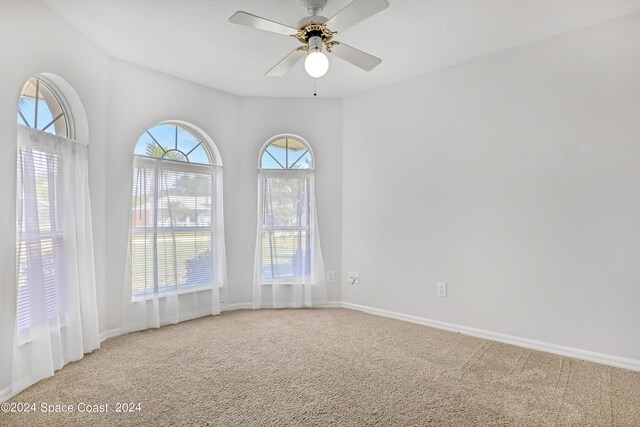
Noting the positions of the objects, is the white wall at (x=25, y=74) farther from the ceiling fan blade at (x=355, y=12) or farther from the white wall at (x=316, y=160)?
the ceiling fan blade at (x=355, y=12)

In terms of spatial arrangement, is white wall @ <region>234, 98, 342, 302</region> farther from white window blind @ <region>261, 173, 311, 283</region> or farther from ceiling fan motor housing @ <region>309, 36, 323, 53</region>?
ceiling fan motor housing @ <region>309, 36, 323, 53</region>

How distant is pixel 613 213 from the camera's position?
251 cm

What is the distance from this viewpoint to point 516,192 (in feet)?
9.61

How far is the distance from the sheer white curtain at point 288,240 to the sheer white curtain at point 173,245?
52 centimetres

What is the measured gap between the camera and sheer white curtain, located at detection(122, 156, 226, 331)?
3.28 m

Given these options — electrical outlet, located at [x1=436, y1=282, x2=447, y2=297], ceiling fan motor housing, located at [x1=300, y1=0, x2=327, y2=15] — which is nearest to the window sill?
electrical outlet, located at [x1=436, y1=282, x2=447, y2=297]

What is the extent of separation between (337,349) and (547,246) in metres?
1.95

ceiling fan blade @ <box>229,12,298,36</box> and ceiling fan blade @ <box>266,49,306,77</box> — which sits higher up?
ceiling fan blade @ <box>229,12,298,36</box>

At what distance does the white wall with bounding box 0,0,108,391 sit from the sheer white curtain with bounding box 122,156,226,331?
43cm

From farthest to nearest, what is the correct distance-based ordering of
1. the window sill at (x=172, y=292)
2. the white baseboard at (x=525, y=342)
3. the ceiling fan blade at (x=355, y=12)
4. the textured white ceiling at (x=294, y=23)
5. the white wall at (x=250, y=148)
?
the white wall at (x=250, y=148), the window sill at (x=172, y=292), the white baseboard at (x=525, y=342), the textured white ceiling at (x=294, y=23), the ceiling fan blade at (x=355, y=12)

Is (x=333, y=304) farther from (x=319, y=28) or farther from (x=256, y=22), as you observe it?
(x=256, y=22)

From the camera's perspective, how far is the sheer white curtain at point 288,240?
4.05 m

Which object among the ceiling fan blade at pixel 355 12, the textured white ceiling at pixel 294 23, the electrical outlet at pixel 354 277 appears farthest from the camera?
the electrical outlet at pixel 354 277

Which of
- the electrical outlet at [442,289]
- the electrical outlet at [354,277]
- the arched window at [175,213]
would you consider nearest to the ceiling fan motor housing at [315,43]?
the arched window at [175,213]
